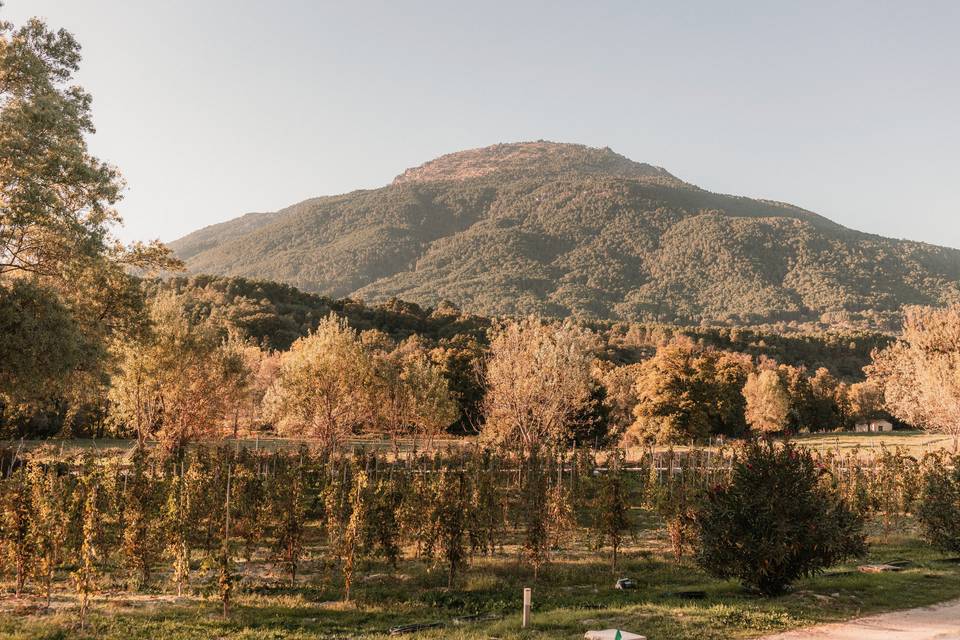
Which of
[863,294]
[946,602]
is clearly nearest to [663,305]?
[863,294]

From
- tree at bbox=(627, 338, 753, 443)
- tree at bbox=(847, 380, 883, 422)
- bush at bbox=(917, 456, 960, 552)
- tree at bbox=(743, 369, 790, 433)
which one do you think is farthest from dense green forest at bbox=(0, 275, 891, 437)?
bush at bbox=(917, 456, 960, 552)

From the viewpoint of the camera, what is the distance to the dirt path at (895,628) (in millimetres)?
11344

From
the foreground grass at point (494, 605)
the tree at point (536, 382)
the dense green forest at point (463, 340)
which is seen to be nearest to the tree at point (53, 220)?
the foreground grass at point (494, 605)

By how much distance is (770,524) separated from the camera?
1366 centimetres

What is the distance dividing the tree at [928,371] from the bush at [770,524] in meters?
32.0

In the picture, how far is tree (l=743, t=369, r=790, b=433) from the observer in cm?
6347

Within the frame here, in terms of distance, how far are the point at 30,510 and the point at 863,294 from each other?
19092 centimetres

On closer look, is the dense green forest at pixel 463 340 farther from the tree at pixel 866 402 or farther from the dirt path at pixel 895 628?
the dirt path at pixel 895 628

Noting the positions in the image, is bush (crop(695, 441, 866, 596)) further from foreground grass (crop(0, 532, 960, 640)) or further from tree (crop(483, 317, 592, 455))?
tree (crop(483, 317, 592, 455))

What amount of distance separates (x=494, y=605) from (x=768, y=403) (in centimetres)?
5654

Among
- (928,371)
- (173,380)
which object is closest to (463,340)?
(928,371)

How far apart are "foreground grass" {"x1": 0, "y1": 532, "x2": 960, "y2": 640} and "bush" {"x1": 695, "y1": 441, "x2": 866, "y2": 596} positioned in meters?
0.66

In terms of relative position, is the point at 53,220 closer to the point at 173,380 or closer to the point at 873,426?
the point at 173,380

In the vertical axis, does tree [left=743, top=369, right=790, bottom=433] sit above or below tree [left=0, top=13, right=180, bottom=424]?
below
